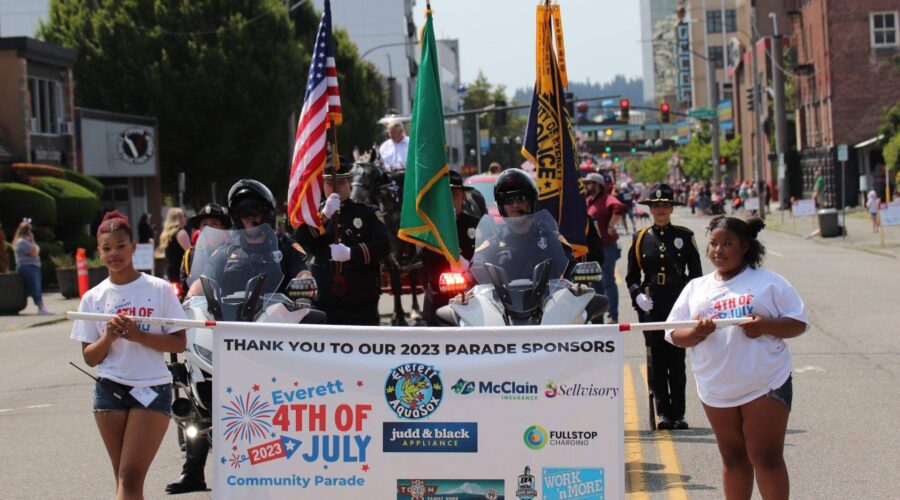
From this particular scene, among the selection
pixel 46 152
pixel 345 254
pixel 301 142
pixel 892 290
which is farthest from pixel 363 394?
pixel 46 152

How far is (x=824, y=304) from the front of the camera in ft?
65.6

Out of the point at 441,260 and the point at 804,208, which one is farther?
the point at 804,208

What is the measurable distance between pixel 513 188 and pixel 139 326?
10.4 ft

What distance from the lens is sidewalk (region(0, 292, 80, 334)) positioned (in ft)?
76.5

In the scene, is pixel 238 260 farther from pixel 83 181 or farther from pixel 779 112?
pixel 779 112

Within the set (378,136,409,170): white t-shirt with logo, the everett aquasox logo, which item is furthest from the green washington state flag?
(378,136,409,170): white t-shirt with logo

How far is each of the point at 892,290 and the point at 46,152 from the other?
26.0 metres

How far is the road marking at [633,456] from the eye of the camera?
824 cm

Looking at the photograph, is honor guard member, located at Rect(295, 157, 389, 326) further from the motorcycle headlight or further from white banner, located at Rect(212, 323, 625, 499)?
white banner, located at Rect(212, 323, 625, 499)

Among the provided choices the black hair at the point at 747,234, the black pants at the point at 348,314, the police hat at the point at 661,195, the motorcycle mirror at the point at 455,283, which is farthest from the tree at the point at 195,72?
the black hair at the point at 747,234

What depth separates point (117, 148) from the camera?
46.0 metres

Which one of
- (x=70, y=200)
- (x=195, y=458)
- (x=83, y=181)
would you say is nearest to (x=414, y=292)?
(x=195, y=458)

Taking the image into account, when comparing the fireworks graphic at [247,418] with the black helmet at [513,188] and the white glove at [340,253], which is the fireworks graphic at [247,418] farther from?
the white glove at [340,253]

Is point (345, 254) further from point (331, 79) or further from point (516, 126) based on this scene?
point (516, 126)
